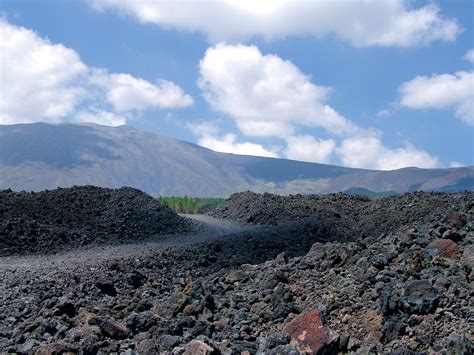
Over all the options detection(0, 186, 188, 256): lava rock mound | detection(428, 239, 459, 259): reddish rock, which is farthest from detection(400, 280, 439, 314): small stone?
detection(0, 186, 188, 256): lava rock mound

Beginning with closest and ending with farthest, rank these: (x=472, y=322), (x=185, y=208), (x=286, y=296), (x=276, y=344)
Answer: (x=472, y=322), (x=276, y=344), (x=286, y=296), (x=185, y=208)

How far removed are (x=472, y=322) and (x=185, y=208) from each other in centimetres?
3758

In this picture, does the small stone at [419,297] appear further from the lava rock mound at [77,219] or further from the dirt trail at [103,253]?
the lava rock mound at [77,219]

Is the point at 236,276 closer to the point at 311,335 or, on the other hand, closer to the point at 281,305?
the point at 281,305

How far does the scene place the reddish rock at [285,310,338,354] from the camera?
24.2ft

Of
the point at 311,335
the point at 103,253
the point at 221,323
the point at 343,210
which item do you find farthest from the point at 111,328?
the point at 343,210

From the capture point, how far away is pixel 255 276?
11266 mm

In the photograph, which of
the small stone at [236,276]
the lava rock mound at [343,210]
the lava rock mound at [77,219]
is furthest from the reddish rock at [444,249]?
the lava rock mound at [77,219]

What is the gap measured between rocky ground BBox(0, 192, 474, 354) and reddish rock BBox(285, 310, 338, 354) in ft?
0.05

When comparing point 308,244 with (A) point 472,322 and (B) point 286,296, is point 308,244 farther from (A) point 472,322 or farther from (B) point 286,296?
(A) point 472,322

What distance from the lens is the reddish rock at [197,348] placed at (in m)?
7.32

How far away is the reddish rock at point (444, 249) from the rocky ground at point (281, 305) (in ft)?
0.05

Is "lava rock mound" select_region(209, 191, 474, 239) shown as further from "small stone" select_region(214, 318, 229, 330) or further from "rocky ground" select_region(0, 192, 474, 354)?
"small stone" select_region(214, 318, 229, 330)

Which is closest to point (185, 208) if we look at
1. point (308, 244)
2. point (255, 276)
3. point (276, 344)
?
point (308, 244)
